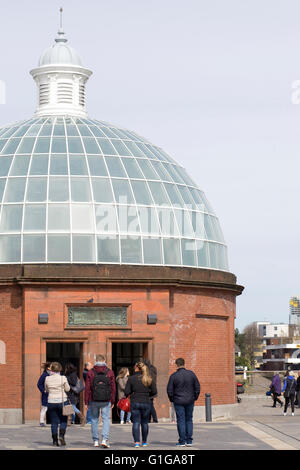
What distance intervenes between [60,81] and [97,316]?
1258cm

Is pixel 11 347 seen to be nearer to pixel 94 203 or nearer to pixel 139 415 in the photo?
pixel 94 203

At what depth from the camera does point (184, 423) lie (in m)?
20.3

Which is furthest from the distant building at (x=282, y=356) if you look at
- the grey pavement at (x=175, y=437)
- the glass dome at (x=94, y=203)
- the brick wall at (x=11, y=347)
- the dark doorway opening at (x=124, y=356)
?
the grey pavement at (x=175, y=437)

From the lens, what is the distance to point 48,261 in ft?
108

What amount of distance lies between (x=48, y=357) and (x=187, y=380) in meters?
17.1

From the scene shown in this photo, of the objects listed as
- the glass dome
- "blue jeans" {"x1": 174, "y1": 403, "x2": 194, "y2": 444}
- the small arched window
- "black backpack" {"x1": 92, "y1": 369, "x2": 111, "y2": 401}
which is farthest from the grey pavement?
the glass dome

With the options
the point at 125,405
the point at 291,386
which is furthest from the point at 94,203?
the point at 125,405

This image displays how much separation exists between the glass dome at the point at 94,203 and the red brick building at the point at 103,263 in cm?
5

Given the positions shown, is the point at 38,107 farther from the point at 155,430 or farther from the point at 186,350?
the point at 155,430

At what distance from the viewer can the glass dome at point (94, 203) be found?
33.2 m

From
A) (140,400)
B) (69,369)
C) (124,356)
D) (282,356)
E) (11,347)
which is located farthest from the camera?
(282,356)

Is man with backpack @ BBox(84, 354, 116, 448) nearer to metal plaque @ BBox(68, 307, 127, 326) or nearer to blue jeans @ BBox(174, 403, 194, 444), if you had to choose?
blue jeans @ BBox(174, 403, 194, 444)

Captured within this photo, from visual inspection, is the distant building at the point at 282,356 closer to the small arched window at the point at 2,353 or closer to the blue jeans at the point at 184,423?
the small arched window at the point at 2,353
